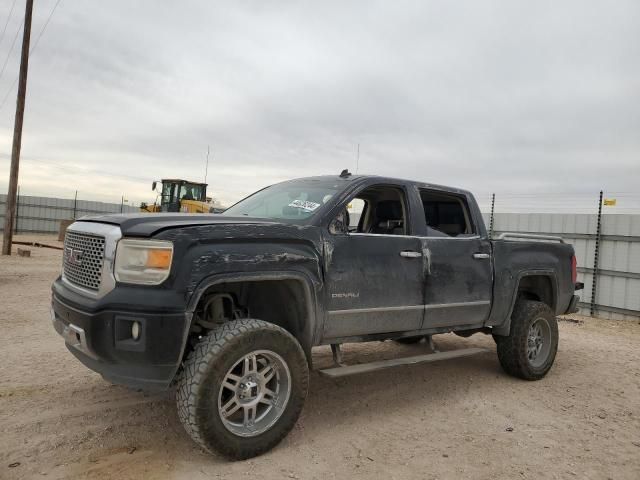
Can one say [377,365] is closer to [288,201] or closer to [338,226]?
[338,226]

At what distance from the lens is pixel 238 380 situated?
10.8 ft

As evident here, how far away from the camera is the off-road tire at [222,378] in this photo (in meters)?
3.08

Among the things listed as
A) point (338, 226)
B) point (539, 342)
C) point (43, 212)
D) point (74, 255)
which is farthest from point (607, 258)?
point (43, 212)

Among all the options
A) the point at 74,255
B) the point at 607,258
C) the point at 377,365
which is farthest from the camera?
the point at 607,258

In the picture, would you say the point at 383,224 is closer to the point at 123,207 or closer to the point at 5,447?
the point at 5,447

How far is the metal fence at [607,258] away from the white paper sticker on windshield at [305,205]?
996 cm

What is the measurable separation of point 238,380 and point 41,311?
5.80 meters

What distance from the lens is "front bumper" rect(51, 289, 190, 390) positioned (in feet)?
9.79

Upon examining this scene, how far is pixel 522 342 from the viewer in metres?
5.35

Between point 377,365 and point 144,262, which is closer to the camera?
point 144,262

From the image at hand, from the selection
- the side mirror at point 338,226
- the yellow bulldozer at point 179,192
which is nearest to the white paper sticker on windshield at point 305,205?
the side mirror at point 338,226

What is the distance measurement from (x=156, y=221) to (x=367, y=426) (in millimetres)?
2283

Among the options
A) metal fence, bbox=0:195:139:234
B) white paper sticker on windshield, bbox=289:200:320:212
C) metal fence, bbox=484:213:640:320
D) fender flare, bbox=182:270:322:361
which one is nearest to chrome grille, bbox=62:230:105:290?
fender flare, bbox=182:270:322:361

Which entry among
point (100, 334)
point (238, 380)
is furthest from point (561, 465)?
point (100, 334)
